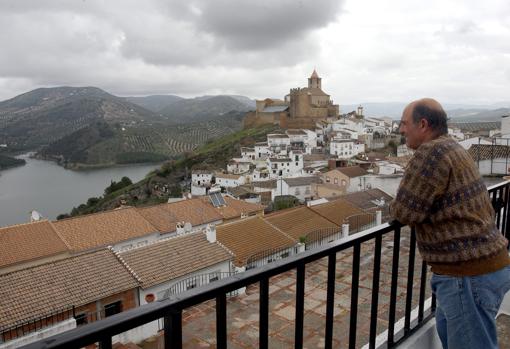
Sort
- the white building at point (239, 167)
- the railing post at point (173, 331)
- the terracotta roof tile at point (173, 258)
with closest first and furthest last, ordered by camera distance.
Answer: the railing post at point (173, 331) → the terracotta roof tile at point (173, 258) → the white building at point (239, 167)

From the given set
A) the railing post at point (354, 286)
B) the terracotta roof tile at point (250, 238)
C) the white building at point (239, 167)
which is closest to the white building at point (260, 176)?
the white building at point (239, 167)

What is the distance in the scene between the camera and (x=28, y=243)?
17609mm

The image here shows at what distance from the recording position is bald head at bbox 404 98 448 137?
1.73m

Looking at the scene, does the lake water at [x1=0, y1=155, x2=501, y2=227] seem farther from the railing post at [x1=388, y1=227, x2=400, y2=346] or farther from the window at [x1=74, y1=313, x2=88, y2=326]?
the railing post at [x1=388, y1=227, x2=400, y2=346]

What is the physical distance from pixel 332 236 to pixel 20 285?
9512mm

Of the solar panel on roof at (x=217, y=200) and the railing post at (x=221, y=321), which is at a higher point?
the railing post at (x=221, y=321)

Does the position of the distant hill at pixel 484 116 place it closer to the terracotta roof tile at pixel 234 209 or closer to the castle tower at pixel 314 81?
the castle tower at pixel 314 81

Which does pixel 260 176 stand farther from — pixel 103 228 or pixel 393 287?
pixel 393 287

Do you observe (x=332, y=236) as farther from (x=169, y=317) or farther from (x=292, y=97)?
(x=292, y=97)

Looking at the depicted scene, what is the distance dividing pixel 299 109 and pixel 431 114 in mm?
62901

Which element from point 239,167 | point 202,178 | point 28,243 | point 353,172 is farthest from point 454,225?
point 239,167

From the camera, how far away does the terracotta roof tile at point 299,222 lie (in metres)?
15.4

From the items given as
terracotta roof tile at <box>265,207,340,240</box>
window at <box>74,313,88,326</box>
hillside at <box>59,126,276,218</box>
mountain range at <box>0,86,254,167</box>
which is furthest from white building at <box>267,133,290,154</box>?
mountain range at <box>0,86,254,167</box>

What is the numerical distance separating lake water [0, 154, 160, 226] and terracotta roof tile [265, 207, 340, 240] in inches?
1833
